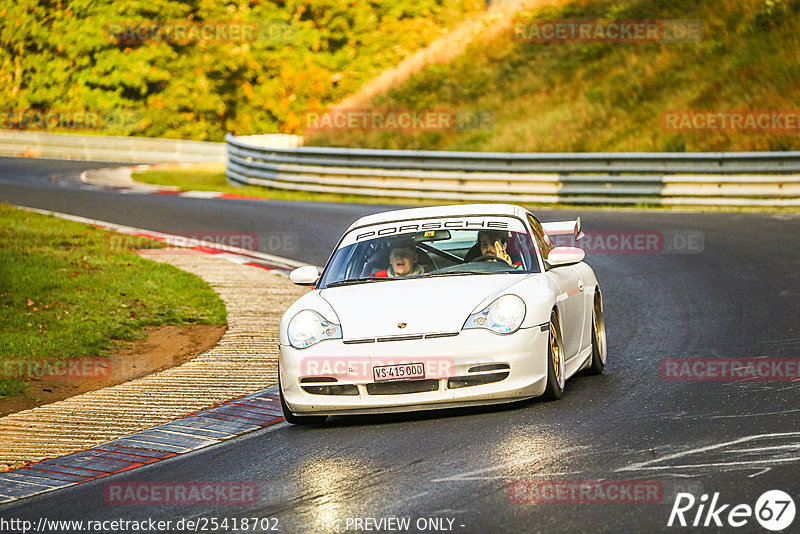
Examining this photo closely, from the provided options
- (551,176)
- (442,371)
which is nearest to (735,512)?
(442,371)

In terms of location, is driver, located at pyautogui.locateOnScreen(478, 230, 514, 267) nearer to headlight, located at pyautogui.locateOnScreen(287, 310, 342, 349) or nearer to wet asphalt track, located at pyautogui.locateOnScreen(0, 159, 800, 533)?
wet asphalt track, located at pyautogui.locateOnScreen(0, 159, 800, 533)

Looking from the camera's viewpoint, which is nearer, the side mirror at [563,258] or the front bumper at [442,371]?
the front bumper at [442,371]

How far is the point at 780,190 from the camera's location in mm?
21672

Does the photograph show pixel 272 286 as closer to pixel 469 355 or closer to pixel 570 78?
pixel 469 355

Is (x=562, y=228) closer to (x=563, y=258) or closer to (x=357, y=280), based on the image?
(x=563, y=258)

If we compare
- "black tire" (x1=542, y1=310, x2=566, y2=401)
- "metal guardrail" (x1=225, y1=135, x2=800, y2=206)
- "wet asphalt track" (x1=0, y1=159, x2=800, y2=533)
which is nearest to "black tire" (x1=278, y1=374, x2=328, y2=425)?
"wet asphalt track" (x1=0, y1=159, x2=800, y2=533)

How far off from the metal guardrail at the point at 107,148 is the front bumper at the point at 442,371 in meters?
37.1

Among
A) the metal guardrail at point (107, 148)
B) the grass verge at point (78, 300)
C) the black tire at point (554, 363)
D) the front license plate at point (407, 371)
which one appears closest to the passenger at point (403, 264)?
the black tire at point (554, 363)

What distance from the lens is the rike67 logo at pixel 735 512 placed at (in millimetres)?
5160

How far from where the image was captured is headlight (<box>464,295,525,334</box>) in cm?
790

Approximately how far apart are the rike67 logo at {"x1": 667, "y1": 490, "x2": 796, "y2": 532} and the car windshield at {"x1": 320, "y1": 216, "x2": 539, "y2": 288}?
139 inches

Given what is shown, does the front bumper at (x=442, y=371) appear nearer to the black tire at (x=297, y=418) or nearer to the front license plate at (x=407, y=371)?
the front license plate at (x=407, y=371)

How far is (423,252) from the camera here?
9156 millimetres

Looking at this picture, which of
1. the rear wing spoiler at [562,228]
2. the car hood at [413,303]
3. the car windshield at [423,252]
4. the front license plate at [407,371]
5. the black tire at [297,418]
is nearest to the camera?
the front license plate at [407,371]
